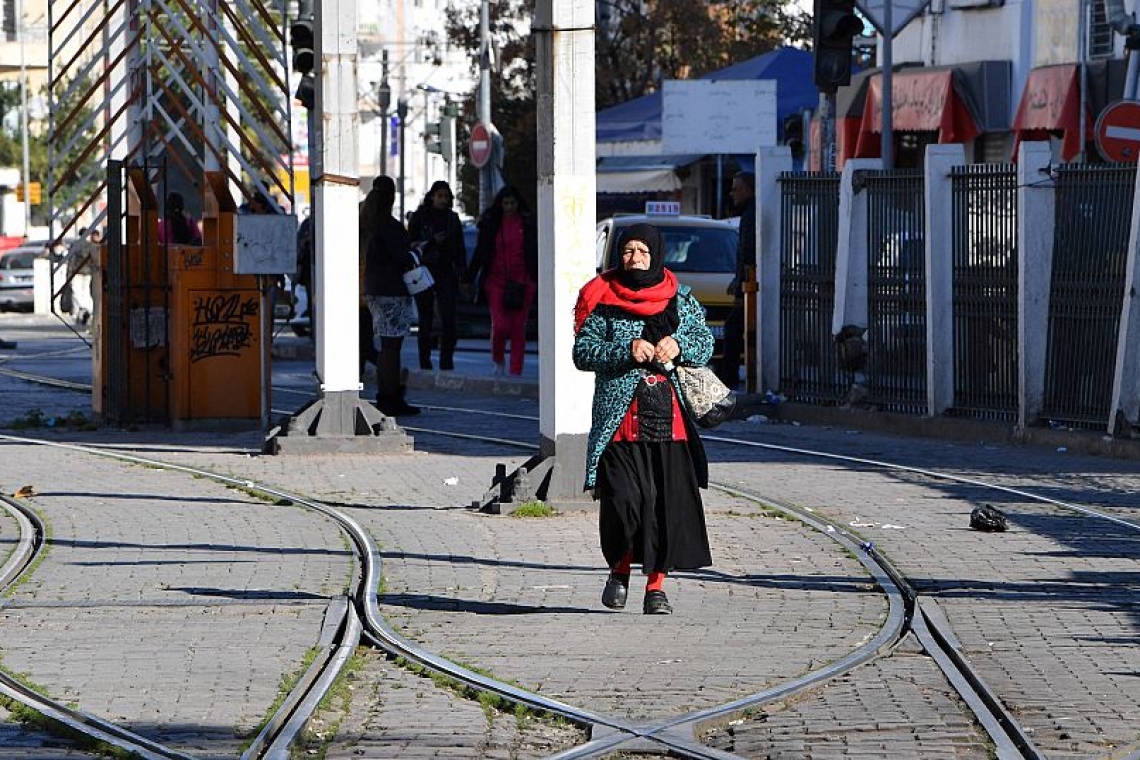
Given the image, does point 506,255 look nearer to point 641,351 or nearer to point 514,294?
point 514,294

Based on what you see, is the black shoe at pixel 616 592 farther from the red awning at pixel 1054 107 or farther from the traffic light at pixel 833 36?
the red awning at pixel 1054 107

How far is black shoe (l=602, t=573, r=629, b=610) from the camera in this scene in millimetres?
9203

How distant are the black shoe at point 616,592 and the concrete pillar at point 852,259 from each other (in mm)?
10244

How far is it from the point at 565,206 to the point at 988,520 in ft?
9.23

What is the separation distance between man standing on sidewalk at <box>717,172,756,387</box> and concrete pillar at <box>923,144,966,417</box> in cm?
255

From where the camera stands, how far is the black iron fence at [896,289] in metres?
18.7

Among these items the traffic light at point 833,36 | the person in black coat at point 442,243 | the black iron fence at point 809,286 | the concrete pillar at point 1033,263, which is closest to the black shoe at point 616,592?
the concrete pillar at point 1033,263

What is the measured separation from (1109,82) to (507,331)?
1072 cm

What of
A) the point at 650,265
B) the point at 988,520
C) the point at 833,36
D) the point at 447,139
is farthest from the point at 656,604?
the point at 447,139

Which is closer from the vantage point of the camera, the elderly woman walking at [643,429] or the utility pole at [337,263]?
the elderly woman walking at [643,429]

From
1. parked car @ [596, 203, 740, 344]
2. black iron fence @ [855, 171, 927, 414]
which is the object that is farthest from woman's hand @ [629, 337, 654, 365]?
parked car @ [596, 203, 740, 344]

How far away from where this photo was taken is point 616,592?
30.2 ft

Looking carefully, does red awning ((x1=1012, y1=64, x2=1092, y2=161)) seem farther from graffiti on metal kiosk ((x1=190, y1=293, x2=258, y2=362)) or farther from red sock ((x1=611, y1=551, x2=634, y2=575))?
red sock ((x1=611, y1=551, x2=634, y2=575))

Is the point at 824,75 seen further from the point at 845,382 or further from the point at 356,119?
the point at 356,119
